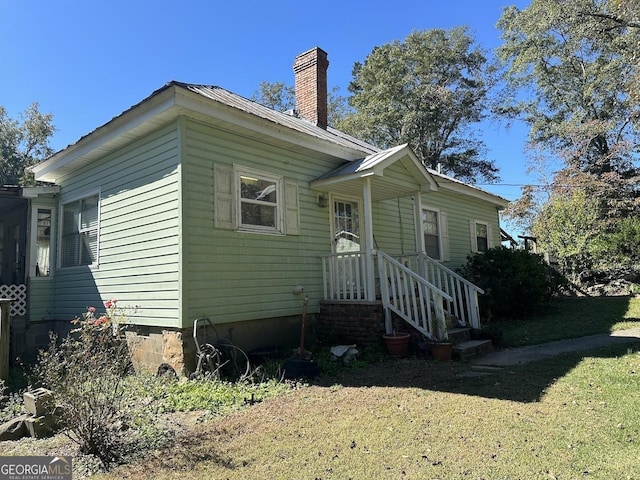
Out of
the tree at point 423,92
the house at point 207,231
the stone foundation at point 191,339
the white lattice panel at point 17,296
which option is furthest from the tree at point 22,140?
the stone foundation at point 191,339

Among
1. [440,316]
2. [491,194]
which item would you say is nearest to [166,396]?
[440,316]

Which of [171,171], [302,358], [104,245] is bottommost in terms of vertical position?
[302,358]

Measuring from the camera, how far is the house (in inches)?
247

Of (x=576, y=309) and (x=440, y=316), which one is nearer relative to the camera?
(x=440, y=316)

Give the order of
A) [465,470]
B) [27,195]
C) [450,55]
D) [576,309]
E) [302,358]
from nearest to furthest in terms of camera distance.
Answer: [465,470]
[302,358]
[27,195]
[576,309]
[450,55]

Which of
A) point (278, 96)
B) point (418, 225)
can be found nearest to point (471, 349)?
point (418, 225)

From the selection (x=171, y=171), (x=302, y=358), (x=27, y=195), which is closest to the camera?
(x=302, y=358)

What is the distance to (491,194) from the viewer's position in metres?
14.9

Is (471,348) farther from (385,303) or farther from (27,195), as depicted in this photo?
(27,195)

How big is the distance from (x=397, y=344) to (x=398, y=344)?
2cm

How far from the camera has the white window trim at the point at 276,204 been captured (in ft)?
22.6

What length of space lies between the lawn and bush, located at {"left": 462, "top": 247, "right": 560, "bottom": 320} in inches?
188

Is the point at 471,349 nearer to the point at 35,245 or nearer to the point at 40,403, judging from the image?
the point at 40,403

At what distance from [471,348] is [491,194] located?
9409 millimetres
